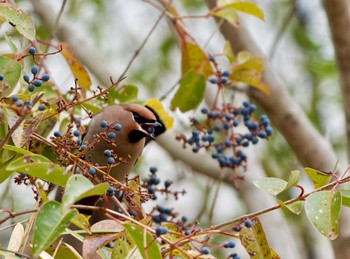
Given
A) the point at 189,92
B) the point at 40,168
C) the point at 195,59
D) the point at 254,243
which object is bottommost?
the point at 40,168

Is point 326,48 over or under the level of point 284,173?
over

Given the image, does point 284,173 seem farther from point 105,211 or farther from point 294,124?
point 105,211

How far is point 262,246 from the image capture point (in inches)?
61.2

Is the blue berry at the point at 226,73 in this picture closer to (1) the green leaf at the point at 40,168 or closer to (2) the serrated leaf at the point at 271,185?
(2) the serrated leaf at the point at 271,185

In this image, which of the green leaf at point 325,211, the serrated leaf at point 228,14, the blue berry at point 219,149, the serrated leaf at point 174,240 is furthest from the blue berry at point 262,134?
the green leaf at point 325,211

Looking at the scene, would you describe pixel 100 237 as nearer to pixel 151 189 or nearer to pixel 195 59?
pixel 151 189

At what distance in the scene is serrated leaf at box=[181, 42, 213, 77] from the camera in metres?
2.44

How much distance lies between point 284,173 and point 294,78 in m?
0.72

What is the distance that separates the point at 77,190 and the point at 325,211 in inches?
19.0

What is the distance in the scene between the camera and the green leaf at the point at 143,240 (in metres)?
1.33

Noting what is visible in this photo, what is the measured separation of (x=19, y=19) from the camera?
1.64 metres

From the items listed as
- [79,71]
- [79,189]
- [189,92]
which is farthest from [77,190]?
[189,92]

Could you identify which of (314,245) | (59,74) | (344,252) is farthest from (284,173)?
(344,252)

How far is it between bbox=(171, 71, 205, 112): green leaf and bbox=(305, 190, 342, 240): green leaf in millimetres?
1008
